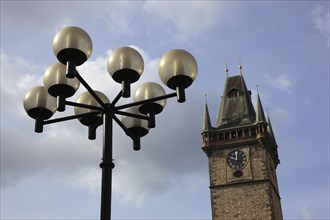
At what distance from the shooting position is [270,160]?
49031 mm

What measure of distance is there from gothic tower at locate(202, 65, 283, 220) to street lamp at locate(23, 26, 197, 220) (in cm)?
3601

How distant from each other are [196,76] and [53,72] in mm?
2633

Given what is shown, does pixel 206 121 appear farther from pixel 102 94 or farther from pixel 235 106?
pixel 102 94

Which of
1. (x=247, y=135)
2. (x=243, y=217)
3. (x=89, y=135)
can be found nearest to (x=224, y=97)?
(x=247, y=135)

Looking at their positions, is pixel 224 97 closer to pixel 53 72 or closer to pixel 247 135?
pixel 247 135

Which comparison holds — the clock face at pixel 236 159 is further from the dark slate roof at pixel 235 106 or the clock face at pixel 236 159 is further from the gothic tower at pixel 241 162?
the dark slate roof at pixel 235 106

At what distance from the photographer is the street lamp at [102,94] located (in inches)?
318

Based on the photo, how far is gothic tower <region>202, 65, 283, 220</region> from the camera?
144ft

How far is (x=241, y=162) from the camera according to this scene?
46000 mm

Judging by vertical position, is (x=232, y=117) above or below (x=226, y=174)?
above

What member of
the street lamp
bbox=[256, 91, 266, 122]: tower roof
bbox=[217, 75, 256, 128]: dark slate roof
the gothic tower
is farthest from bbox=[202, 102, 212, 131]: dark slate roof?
the street lamp

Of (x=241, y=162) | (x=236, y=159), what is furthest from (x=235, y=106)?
(x=241, y=162)

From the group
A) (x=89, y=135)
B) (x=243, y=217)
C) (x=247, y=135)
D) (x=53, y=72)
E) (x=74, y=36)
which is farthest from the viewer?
(x=247, y=135)

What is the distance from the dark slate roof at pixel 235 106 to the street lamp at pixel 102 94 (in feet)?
131
